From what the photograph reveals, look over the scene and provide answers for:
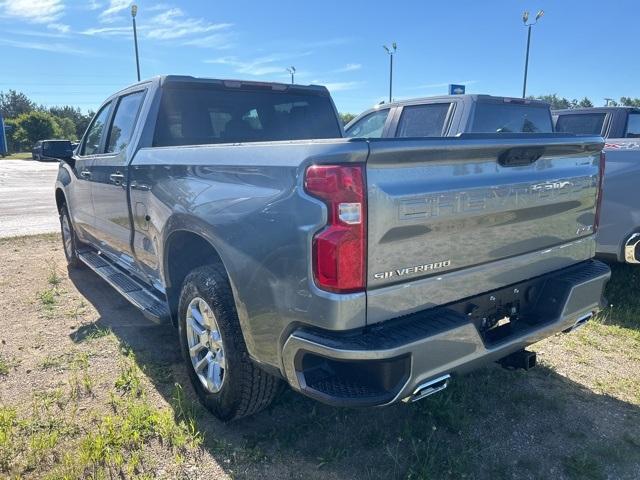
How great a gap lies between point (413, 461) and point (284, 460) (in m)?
0.67

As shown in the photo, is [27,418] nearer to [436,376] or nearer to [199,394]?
[199,394]

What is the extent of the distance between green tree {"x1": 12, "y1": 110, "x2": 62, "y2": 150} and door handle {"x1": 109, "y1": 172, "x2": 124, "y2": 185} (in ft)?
175

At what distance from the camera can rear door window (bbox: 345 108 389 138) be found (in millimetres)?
6949

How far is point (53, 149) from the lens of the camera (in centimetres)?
507

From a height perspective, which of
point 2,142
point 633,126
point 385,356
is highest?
point 633,126

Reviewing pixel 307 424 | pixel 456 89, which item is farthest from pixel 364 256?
pixel 456 89

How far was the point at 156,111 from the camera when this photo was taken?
149 inches

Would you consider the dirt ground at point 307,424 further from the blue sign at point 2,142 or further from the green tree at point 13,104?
the green tree at point 13,104

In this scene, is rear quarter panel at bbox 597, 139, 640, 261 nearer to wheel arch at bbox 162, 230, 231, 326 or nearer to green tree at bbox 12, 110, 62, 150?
wheel arch at bbox 162, 230, 231, 326

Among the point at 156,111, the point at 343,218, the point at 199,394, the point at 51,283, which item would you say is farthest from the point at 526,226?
the point at 51,283

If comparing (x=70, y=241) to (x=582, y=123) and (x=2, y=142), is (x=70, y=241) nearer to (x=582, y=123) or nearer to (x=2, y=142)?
(x=582, y=123)

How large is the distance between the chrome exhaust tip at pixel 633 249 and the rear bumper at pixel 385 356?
2.76 m

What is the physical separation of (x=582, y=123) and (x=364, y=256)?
630cm

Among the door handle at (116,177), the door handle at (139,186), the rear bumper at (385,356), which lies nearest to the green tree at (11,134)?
the door handle at (116,177)
